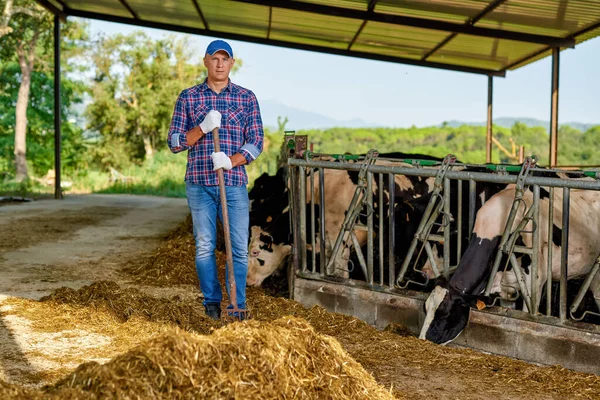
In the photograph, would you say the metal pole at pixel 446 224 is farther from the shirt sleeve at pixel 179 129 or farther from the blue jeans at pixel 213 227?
the shirt sleeve at pixel 179 129

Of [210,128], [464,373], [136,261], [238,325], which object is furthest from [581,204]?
[136,261]

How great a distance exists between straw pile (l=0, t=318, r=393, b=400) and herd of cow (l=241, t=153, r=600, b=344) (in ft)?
5.60

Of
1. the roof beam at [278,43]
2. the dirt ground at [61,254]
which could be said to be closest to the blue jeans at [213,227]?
the dirt ground at [61,254]

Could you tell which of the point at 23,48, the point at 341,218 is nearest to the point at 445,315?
the point at 341,218

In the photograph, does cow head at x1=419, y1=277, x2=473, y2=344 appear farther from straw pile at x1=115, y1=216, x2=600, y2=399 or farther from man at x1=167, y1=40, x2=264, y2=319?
man at x1=167, y1=40, x2=264, y2=319

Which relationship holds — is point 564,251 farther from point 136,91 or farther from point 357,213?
point 136,91

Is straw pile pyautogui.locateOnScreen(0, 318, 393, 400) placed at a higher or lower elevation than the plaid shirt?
lower

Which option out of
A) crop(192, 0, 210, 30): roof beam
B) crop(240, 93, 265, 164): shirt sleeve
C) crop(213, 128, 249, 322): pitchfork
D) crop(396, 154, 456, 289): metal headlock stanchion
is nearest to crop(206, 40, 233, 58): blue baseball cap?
crop(240, 93, 265, 164): shirt sleeve

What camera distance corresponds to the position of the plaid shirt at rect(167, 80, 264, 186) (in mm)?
5145

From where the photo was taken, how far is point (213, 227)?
5289 mm

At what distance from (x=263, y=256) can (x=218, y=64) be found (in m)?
2.49

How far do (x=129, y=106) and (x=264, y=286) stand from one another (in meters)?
30.0

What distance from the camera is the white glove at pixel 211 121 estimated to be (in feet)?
16.2

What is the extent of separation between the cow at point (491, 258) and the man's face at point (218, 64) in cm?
210
